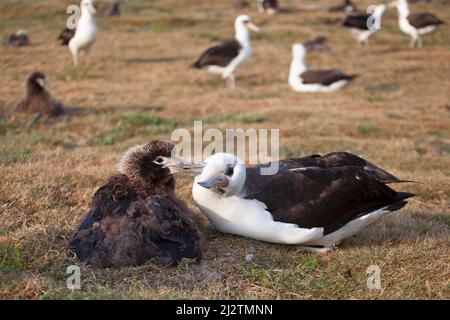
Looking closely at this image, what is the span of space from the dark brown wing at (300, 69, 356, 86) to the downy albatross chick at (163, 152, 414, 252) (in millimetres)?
9564

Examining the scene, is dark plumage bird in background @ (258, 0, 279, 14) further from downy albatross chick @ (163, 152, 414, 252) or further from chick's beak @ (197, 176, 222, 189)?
chick's beak @ (197, 176, 222, 189)

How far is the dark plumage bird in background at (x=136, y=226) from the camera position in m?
4.48

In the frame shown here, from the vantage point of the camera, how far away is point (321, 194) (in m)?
5.09

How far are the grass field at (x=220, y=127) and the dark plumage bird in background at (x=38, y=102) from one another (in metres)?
0.31

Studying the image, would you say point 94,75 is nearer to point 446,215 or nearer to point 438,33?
point 446,215

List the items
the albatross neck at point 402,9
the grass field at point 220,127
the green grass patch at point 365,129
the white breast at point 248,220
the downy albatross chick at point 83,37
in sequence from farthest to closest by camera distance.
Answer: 1. the albatross neck at point 402,9
2. the downy albatross chick at point 83,37
3. the green grass patch at point 365,129
4. the white breast at point 248,220
5. the grass field at point 220,127

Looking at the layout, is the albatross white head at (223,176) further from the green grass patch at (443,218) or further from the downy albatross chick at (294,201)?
the green grass patch at (443,218)

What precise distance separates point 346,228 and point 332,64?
14.1 m

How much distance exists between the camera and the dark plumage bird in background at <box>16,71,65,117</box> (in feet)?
36.6

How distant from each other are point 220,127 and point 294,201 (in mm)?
5608

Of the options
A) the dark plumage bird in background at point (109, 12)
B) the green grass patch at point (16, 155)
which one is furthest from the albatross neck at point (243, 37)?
the dark plumage bird in background at point (109, 12)

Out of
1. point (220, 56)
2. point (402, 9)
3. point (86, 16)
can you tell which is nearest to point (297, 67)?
point (220, 56)

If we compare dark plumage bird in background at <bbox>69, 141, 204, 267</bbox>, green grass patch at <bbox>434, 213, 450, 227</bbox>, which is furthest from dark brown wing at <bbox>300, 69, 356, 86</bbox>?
dark plumage bird in background at <bbox>69, 141, 204, 267</bbox>
